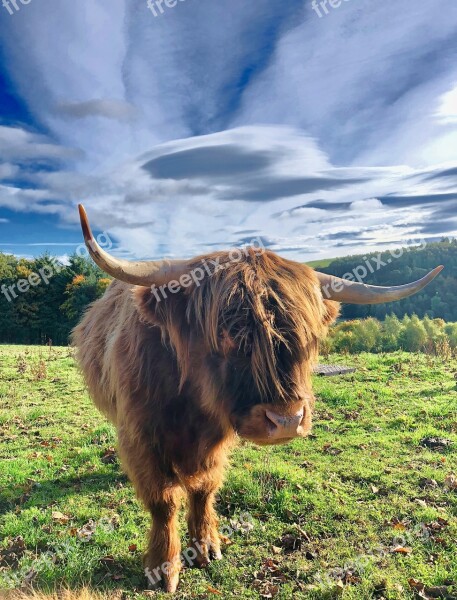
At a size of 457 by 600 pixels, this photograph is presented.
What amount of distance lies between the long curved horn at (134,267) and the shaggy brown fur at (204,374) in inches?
4.4

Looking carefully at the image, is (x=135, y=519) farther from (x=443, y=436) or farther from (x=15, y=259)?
(x=15, y=259)

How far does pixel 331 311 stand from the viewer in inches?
135

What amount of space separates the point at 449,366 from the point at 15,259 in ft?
120

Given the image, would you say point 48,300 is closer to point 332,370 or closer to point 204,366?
point 332,370

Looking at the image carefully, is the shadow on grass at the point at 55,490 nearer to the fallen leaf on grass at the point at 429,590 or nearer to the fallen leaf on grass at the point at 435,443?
the fallen leaf on grass at the point at 429,590

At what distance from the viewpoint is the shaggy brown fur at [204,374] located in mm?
2561

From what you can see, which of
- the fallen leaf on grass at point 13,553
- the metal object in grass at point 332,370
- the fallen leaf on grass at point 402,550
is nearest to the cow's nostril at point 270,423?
the fallen leaf on grass at point 402,550

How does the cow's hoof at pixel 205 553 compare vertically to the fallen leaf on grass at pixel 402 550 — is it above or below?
above

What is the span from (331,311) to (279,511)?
6.38 ft

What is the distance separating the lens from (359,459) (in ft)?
17.1

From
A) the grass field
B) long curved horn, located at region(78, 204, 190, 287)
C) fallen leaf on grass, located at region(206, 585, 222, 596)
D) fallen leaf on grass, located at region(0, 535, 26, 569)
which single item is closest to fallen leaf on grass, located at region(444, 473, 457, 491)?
the grass field

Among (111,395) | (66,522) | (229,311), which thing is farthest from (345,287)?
(66,522)

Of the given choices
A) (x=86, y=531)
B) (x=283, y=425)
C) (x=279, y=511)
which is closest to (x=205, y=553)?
(x=279, y=511)

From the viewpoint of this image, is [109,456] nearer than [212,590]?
No
